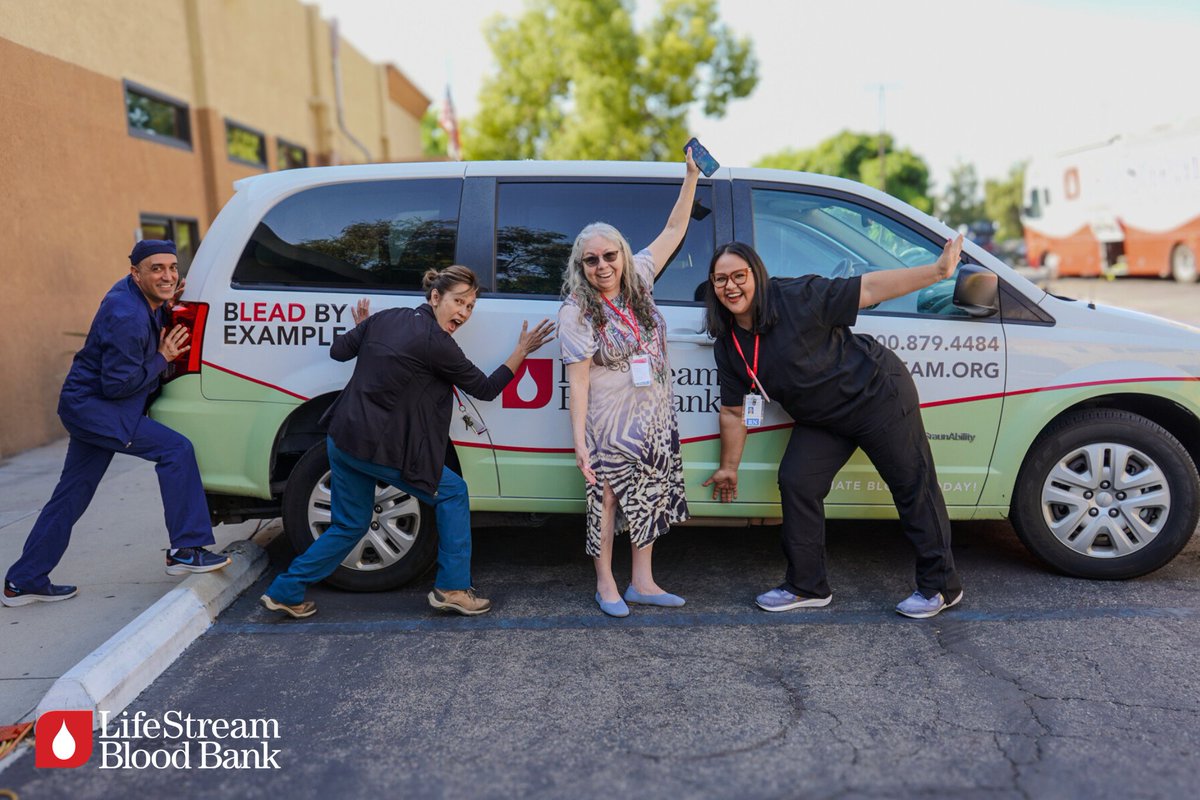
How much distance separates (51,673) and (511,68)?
1082 inches

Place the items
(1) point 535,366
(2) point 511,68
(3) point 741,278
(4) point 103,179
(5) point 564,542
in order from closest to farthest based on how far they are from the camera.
Result: (3) point 741,278 < (1) point 535,366 < (5) point 564,542 < (4) point 103,179 < (2) point 511,68

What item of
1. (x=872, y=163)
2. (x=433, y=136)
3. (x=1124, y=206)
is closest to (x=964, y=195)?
(x=872, y=163)

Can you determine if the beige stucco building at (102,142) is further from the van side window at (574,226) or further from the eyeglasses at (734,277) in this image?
the eyeglasses at (734,277)

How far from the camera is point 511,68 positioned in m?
29.0

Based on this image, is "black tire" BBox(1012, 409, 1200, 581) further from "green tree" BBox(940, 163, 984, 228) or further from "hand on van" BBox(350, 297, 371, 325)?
"green tree" BBox(940, 163, 984, 228)

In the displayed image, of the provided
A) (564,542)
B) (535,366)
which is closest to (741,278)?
(535,366)

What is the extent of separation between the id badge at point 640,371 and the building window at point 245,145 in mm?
9992

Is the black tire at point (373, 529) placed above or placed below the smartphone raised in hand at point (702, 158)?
below

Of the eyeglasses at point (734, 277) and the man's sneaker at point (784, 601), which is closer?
the eyeglasses at point (734, 277)

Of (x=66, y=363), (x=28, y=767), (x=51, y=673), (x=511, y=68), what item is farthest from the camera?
(x=511, y=68)

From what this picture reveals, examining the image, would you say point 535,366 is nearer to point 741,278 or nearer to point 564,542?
point 741,278

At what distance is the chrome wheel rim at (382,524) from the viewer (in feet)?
14.8

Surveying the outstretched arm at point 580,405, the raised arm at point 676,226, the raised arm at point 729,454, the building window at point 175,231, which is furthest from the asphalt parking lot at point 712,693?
the building window at point 175,231

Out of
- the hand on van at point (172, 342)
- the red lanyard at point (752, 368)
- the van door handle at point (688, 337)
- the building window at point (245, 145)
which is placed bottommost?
the red lanyard at point (752, 368)
